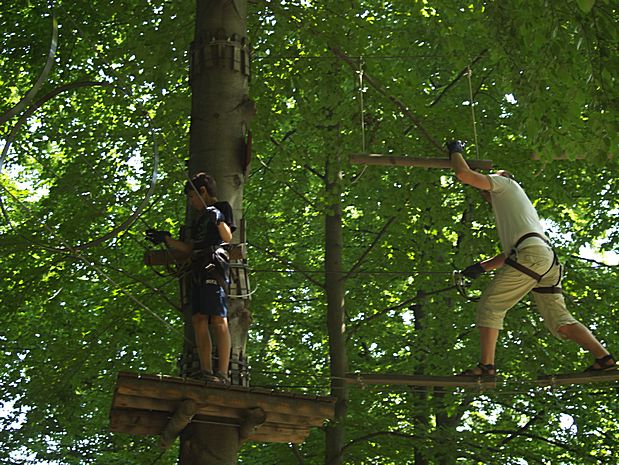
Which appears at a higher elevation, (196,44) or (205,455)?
(196,44)

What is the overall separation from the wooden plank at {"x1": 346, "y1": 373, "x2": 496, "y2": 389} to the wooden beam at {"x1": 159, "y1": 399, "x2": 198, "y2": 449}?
1.55 meters

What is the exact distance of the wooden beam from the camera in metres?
5.68

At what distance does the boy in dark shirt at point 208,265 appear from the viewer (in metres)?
6.19

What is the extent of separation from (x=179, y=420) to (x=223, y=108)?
99.4 inches

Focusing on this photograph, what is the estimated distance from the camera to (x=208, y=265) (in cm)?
631

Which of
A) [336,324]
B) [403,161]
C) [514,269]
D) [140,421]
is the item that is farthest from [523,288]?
[336,324]

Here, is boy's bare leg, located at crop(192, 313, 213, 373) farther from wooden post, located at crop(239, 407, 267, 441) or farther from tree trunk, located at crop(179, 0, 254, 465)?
wooden post, located at crop(239, 407, 267, 441)

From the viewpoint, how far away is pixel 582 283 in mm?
11789

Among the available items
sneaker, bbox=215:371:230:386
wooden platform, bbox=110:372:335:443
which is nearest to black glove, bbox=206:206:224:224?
sneaker, bbox=215:371:230:386

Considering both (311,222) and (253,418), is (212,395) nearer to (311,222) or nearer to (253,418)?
(253,418)

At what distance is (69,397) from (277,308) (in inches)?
163

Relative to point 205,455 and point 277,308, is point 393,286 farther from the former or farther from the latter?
point 205,455

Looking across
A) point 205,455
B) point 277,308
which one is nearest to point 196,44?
point 205,455

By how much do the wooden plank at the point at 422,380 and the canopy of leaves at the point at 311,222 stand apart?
7.29 ft
